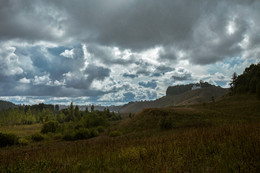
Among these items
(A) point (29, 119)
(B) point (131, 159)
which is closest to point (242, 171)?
(B) point (131, 159)

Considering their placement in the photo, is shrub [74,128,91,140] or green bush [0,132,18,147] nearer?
green bush [0,132,18,147]

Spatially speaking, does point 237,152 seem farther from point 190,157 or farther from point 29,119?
point 29,119

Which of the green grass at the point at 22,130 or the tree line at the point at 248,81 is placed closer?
the green grass at the point at 22,130

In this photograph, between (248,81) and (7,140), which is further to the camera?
(248,81)

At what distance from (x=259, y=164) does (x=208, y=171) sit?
4.31ft

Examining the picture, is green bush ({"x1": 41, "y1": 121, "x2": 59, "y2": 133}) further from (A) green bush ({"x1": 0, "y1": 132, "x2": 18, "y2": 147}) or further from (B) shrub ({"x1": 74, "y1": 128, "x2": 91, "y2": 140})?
(B) shrub ({"x1": 74, "y1": 128, "x2": 91, "y2": 140})

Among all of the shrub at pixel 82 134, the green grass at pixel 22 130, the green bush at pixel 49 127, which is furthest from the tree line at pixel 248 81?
the green grass at pixel 22 130

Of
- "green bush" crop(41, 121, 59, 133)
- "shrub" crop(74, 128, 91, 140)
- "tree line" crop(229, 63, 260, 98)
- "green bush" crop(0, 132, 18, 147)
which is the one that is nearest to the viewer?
"green bush" crop(0, 132, 18, 147)

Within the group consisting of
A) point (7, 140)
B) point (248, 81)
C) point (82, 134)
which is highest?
point (248, 81)

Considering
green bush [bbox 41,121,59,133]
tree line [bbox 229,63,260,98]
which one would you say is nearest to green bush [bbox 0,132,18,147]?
green bush [bbox 41,121,59,133]

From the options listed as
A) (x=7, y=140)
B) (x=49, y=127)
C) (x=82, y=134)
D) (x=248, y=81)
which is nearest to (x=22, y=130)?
(x=49, y=127)

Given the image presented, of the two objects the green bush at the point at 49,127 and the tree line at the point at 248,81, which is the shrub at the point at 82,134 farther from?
the tree line at the point at 248,81

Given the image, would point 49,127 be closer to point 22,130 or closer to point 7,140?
point 7,140

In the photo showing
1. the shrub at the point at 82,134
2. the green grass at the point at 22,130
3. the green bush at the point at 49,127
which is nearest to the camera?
the shrub at the point at 82,134
